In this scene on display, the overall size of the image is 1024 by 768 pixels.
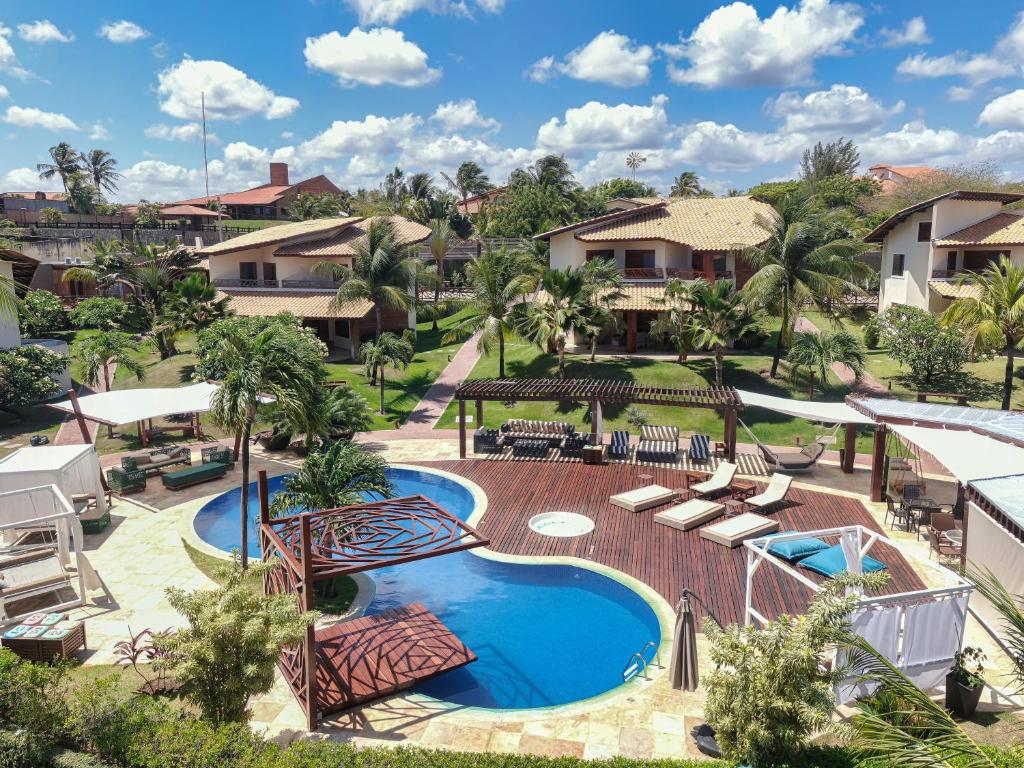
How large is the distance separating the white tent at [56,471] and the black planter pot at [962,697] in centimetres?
1879

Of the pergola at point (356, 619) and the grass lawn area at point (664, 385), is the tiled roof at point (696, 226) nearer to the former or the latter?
the grass lawn area at point (664, 385)

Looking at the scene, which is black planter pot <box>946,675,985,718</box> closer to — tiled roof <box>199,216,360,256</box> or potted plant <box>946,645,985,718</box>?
potted plant <box>946,645,985,718</box>

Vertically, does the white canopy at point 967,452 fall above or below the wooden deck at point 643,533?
above

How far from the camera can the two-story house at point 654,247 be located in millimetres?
37406

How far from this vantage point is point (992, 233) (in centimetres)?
3591

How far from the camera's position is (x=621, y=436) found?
25.3m

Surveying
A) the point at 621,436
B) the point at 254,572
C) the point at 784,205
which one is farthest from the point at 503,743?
the point at 784,205

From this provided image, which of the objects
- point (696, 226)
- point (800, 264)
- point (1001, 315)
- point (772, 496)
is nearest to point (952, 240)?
point (800, 264)

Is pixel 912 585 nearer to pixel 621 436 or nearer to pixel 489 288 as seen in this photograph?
pixel 621 436

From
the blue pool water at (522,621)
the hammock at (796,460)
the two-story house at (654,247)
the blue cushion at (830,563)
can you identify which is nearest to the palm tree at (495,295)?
the two-story house at (654,247)

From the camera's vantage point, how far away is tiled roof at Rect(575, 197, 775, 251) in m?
38.1

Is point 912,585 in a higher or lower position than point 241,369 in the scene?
lower

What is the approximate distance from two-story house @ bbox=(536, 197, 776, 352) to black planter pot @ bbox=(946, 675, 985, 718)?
26178mm

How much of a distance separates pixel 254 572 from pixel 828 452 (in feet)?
69.7
